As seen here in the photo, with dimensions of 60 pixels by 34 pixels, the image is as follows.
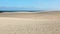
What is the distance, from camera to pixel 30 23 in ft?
1.60

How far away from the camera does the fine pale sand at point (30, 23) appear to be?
469 millimetres

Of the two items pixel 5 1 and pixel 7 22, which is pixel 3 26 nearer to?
pixel 7 22

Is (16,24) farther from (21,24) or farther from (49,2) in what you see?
(49,2)

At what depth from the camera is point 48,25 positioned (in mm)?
484

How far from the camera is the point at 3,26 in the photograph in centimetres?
48

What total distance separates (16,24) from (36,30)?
0.33 ft

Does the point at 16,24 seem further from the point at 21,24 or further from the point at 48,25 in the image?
the point at 48,25

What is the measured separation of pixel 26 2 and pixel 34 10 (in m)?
0.06

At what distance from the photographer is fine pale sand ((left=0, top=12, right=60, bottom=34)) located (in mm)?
469

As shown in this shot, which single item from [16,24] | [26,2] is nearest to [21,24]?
[16,24]

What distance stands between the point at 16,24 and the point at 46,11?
0.17m

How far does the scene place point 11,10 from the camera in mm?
531

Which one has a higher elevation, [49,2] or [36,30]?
[49,2]

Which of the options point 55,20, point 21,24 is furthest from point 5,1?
point 55,20
